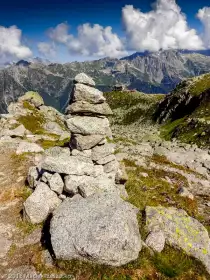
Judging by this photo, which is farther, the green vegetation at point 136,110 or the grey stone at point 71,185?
the green vegetation at point 136,110

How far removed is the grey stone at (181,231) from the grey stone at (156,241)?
45 centimetres

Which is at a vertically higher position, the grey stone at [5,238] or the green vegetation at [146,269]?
the green vegetation at [146,269]

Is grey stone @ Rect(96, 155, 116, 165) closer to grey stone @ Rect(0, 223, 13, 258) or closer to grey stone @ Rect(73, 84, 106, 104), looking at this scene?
grey stone @ Rect(73, 84, 106, 104)

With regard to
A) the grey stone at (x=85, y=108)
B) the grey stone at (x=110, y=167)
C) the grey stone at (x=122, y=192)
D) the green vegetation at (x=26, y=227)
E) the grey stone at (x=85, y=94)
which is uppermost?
the grey stone at (x=85, y=94)

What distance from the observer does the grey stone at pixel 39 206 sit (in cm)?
2005

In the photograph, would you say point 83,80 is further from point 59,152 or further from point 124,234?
point 124,234

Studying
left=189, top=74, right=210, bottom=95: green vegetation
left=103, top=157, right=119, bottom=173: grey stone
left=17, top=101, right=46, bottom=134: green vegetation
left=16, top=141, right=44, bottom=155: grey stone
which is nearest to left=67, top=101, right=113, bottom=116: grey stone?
left=103, top=157, right=119, bottom=173: grey stone

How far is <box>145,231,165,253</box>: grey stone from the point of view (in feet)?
56.2

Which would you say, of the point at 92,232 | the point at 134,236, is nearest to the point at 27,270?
the point at 92,232

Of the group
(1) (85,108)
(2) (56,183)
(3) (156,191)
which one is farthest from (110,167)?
(3) (156,191)

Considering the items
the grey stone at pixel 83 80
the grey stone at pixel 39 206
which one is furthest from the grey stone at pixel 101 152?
the grey stone at pixel 83 80

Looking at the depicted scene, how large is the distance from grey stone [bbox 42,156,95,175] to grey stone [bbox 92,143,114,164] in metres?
Result: 1.48

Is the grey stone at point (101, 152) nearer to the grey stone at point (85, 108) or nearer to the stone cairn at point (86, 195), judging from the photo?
the stone cairn at point (86, 195)

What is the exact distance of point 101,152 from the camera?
2411 centimetres
